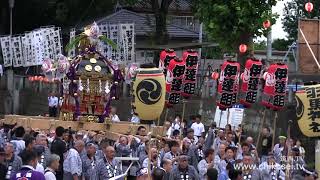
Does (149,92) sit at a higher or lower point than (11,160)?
higher

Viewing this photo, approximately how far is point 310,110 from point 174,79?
4.44m

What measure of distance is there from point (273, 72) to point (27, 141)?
22.1 ft

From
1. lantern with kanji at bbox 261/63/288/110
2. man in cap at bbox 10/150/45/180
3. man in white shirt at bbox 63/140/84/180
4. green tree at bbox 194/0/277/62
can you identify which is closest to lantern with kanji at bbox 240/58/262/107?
lantern with kanji at bbox 261/63/288/110

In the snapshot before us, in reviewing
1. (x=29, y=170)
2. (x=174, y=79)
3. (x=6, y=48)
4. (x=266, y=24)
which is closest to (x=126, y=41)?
(x=6, y=48)

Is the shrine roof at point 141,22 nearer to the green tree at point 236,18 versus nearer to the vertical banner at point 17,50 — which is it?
the vertical banner at point 17,50

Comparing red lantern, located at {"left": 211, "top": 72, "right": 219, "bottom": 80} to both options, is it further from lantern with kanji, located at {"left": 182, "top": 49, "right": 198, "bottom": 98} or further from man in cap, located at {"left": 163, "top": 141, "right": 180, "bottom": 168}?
man in cap, located at {"left": 163, "top": 141, "right": 180, "bottom": 168}

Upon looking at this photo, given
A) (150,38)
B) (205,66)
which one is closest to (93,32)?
(205,66)

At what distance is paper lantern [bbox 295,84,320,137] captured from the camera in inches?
588

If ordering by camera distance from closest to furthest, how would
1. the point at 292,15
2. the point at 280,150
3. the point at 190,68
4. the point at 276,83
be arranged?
the point at 280,150, the point at 276,83, the point at 190,68, the point at 292,15

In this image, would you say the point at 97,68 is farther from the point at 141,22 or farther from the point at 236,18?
the point at 141,22

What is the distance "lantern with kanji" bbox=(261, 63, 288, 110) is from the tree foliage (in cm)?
616

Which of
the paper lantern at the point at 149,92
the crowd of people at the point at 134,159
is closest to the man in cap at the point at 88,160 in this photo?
the crowd of people at the point at 134,159

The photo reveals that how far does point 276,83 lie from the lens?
17.6 meters

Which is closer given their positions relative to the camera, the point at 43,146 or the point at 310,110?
the point at 43,146
